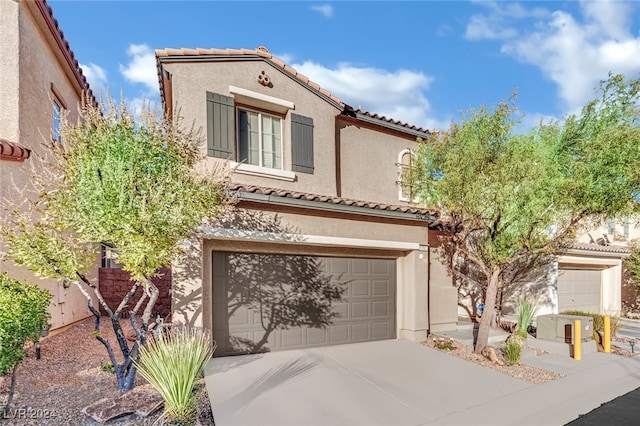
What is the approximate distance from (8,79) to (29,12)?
6.16ft

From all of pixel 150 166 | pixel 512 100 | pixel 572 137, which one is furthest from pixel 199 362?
pixel 572 137

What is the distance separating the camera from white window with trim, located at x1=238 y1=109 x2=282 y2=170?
943 cm

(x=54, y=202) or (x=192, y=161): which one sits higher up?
(x=192, y=161)

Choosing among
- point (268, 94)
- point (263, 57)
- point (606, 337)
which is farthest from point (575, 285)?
point (263, 57)

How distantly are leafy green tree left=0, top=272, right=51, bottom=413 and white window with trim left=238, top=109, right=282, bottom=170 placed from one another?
5.66 metres

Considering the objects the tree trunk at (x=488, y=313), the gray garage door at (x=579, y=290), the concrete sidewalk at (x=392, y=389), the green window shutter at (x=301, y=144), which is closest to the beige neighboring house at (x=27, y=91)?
the concrete sidewalk at (x=392, y=389)

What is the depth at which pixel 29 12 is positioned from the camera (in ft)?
24.5

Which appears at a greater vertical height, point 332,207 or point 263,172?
point 263,172

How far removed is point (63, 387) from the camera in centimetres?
538

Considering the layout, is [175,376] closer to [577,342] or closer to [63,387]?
[63,387]

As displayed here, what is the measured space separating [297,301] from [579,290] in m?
14.4

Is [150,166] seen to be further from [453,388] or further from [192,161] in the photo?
[453,388]

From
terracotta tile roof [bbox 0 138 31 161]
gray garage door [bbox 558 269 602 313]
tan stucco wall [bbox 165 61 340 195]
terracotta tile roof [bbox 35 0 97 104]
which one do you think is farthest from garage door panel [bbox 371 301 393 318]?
terracotta tile roof [bbox 35 0 97 104]

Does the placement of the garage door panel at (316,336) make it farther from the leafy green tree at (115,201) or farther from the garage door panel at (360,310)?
the leafy green tree at (115,201)
